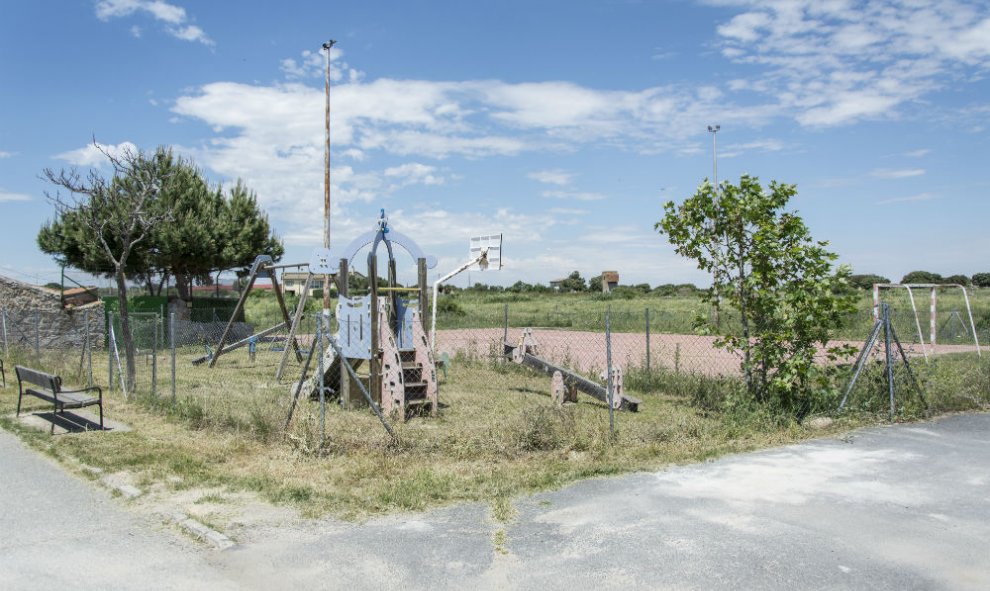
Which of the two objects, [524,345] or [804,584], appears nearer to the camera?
[804,584]

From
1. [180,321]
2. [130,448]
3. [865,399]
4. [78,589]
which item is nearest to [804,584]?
[78,589]

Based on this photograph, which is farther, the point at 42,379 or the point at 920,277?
the point at 920,277

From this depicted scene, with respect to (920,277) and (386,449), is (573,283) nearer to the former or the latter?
Result: (920,277)

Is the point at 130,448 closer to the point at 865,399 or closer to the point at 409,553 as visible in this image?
the point at 409,553

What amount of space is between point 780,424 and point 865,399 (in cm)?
163

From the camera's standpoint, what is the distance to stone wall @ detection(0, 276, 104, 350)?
2328 centimetres

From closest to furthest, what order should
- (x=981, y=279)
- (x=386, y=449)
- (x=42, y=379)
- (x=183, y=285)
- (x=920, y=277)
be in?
1. (x=386, y=449)
2. (x=42, y=379)
3. (x=183, y=285)
4. (x=920, y=277)
5. (x=981, y=279)

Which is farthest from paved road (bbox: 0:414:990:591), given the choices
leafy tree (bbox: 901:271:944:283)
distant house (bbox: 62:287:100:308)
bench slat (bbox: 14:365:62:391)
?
leafy tree (bbox: 901:271:944:283)

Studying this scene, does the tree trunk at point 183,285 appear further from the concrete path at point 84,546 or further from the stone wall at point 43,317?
the concrete path at point 84,546

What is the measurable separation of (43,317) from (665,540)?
24.0 m

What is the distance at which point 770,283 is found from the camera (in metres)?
10.1

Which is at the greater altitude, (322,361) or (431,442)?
(322,361)

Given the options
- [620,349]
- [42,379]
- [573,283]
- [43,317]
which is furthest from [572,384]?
[573,283]

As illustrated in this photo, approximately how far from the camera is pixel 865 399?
10211 millimetres
